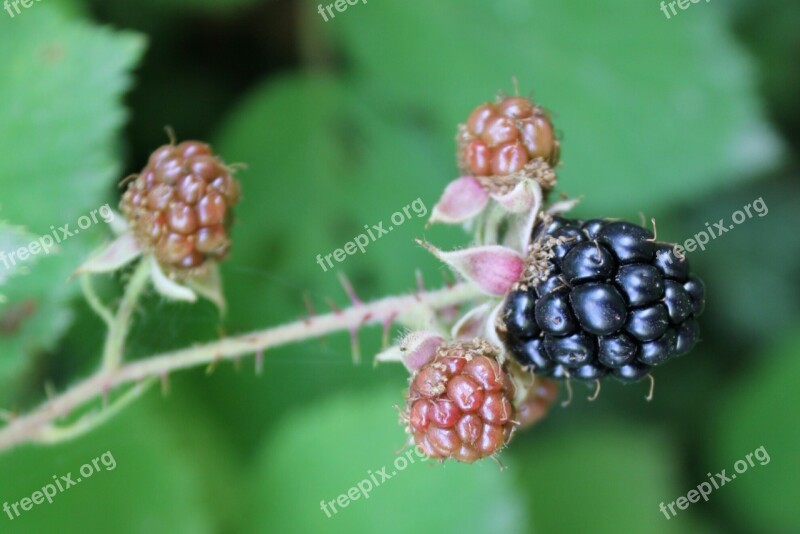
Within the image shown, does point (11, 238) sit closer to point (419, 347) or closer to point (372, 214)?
point (419, 347)

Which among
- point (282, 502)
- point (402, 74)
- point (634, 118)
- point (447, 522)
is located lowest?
point (447, 522)

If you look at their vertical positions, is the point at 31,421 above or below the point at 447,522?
above

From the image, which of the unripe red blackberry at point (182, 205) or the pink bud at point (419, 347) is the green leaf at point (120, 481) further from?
the pink bud at point (419, 347)

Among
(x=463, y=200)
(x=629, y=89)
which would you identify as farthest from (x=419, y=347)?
(x=629, y=89)

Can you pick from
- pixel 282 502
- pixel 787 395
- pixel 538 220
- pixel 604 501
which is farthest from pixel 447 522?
pixel 787 395

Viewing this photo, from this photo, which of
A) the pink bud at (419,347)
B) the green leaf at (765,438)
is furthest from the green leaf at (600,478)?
the pink bud at (419,347)

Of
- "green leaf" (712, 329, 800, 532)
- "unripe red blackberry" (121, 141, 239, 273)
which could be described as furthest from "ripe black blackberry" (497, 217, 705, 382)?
"green leaf" (712, 329, 800, 532)

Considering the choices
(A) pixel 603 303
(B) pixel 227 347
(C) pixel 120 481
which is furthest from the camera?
(C) pixel 120 481

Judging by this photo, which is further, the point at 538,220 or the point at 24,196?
the point at 24,196

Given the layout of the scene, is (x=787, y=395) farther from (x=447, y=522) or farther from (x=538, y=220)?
(x=538, y=220)
